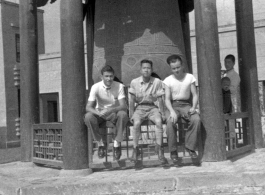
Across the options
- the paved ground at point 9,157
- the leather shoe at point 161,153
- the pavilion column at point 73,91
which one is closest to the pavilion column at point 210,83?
the leather shoe at point 161,153

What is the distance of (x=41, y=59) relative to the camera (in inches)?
776

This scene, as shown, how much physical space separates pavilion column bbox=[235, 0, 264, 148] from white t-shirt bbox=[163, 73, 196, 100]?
Answer: 2.19m

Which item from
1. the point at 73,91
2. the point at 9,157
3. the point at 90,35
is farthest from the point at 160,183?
the point at 9,157

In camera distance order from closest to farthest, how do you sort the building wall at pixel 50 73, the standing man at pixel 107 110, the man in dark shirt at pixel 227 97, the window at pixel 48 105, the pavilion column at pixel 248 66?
the standing man at pixel 107 110 < the man in dark shirt at pixel 227 97 < the pavilion column at pixel 248 66 < the building wall at pixel 50 73 < the window at pixel 48 105

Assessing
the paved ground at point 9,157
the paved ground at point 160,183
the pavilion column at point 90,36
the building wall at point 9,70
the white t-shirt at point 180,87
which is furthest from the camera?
the building wall at point 9,70

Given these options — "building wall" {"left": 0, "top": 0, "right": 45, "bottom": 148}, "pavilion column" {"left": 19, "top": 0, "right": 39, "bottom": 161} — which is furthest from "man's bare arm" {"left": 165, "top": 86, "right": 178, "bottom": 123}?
"building wall" {"left": 0, "top": 0, "right": 45, "bottom": 148}

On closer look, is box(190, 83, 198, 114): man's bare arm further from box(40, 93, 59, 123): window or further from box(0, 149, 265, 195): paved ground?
box(40, 93, 59, 123): window

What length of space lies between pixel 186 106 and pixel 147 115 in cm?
73

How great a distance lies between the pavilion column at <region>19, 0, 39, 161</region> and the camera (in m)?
8.80

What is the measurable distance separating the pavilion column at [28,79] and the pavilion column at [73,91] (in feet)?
6.01

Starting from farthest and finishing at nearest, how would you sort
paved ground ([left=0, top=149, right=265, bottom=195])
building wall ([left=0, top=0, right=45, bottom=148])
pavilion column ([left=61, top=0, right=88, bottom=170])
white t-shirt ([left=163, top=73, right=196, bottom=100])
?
1. building wall ([left=0, top=0, right=45, bottom=148])
2. white t-shirt ([left=163, top=73, right=196, bottom=100])
3. pavilion column ([left=61, top=0, right=88, bottom=170])
4. paved ground ([left=0, top=149, right=265, bottom=195])

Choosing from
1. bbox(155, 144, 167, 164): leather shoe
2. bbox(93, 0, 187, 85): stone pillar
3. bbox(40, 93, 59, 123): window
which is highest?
bbox(93, 0, 187, 85): stone pillar

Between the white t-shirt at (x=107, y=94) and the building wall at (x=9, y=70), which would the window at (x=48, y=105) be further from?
the white t-shirt at (x=107, y=94)

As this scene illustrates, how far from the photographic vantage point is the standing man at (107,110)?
276 inches
